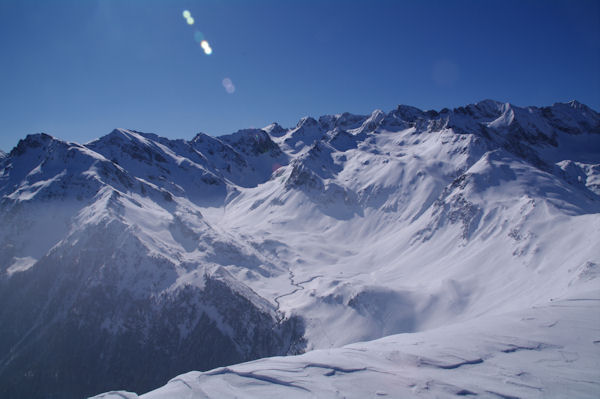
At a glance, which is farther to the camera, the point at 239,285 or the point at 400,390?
the point at 239,285

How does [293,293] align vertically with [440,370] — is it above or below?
above

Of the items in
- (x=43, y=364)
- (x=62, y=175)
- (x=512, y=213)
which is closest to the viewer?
(x=43, y=364)

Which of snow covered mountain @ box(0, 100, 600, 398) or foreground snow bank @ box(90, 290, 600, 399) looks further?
snow covered mountain @ box(0, 100, 600, 398)

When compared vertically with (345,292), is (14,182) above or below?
above

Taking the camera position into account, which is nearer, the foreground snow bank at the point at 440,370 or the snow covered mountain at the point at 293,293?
the foreground snow bank at the point at 440,370

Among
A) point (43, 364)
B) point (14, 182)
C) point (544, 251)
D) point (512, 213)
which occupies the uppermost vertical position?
point (14, 182)

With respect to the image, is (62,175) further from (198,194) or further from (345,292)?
(345,292)

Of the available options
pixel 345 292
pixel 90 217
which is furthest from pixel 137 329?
pixel 345 292

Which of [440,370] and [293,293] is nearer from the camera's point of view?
[440,370]
